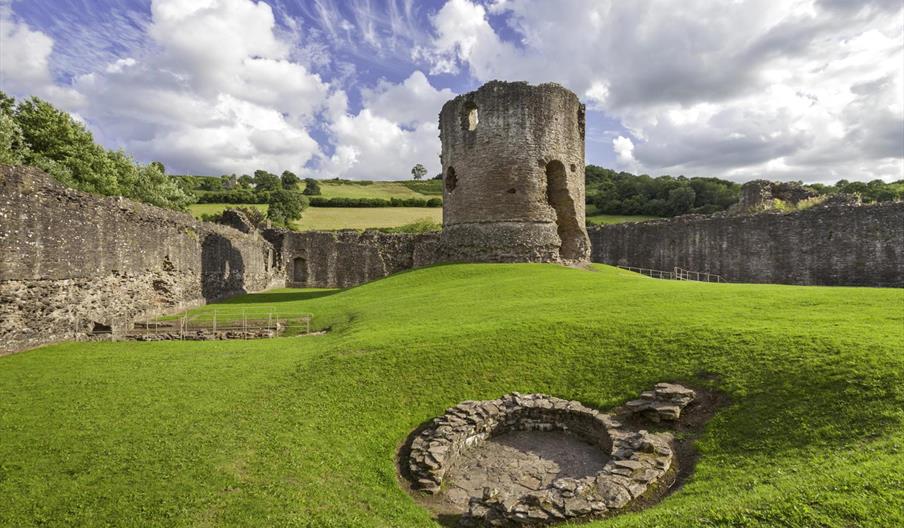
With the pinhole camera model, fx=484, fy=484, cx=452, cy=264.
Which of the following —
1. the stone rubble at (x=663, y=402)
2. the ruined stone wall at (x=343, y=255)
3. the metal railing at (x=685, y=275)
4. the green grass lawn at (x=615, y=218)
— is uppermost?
the green grass lawn at (x=615, y=218)

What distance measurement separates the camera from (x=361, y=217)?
62812mm

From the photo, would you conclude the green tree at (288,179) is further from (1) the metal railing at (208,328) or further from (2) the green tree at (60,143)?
(1) the metal railing at (208,328)

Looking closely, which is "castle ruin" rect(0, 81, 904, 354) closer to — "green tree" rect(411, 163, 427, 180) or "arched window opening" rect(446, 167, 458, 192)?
"arched window opening" rect(446, 167, 458, 192)

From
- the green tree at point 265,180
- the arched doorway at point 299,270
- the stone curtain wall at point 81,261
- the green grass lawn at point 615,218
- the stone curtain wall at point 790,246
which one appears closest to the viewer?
the stone curtain wall at point 81,261

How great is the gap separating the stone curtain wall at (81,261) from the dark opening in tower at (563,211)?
60.5ft

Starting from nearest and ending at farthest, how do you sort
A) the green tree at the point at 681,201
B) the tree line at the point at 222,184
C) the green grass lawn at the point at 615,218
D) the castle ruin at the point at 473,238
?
1. the castle ruin at the point at 473,238
2. the tree line at the point at 222,184
3. the green grass lawn at the point at 615,218
4. the green tree at the point at 681,201

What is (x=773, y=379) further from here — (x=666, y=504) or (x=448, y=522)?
(x=448, y=522)

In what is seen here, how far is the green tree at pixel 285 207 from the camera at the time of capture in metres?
58.2

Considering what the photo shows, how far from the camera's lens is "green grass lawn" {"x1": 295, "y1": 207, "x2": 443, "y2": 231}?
192 ft

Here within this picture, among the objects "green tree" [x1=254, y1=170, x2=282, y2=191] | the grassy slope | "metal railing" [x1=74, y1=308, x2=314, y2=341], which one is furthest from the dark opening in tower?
"green tree" [x1=254, y1=170, x2=282, y2=191]

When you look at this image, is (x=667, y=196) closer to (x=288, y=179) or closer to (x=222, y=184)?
(x=288, y=179)

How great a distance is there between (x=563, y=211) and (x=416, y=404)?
19.2 m

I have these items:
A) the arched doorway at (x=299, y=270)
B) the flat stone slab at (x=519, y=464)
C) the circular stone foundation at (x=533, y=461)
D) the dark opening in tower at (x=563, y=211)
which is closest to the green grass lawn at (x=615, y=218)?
the dark opening in tower at (x=563, y=211)

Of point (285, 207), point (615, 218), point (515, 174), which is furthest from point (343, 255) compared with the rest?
point (615, 218)
